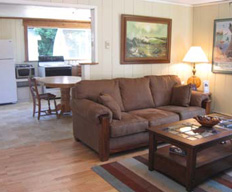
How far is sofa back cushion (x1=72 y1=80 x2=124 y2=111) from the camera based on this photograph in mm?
3916

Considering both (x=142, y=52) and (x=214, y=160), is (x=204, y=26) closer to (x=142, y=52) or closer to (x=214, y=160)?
(x=142, y=52)

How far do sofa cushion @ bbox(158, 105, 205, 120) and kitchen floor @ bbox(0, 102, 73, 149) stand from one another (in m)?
1.67

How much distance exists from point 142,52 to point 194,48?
1.05 m

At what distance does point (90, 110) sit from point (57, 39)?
217 inches

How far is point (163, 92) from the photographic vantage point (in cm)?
462

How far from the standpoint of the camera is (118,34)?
4.76m

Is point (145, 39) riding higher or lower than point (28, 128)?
higher

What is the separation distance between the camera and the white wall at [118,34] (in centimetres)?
459

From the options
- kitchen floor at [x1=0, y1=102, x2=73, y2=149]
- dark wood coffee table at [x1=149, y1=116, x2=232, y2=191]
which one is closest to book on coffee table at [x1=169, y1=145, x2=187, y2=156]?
dark wood coffee table at [x1=149, y1=116, x2=232, y2=191]

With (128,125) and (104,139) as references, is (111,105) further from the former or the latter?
(104,139)

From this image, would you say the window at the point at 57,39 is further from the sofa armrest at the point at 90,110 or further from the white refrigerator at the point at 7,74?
the sofa armrest at the point at 90,110

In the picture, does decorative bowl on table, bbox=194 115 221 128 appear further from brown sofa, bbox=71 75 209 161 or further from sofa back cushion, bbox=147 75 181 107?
sofa back cushion, bbox=147 75 181 107

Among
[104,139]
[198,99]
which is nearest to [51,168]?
[104,139]

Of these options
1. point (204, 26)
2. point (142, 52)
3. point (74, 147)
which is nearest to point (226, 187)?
point (74, 147)
